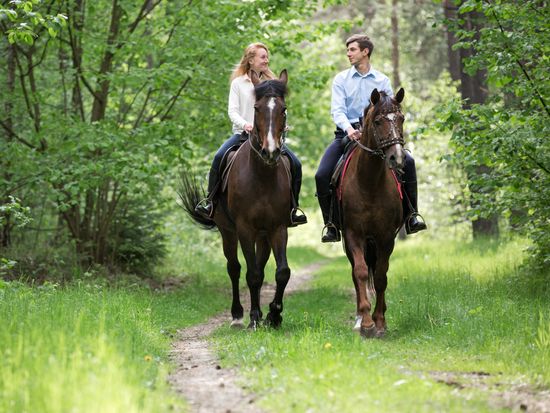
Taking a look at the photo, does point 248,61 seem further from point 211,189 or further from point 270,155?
point 270,155

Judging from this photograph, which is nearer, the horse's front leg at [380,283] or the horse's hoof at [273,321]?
the horse's front leg at [380,283]

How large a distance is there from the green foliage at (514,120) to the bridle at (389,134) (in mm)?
A: 1665

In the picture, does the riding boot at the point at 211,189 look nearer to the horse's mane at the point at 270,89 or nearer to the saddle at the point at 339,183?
the saddle at the point at 339,183

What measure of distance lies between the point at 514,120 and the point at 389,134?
7.74 feet

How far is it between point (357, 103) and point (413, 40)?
23050 mm

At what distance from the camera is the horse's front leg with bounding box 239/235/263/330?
9469 millimetres

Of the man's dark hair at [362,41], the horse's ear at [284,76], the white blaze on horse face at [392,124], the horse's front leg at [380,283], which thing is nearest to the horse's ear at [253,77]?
the horse's ear at [284,76]

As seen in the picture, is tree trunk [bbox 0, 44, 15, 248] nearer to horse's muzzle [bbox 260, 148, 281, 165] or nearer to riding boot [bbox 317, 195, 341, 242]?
riding boot [bbox 317, 195, 341, 242]

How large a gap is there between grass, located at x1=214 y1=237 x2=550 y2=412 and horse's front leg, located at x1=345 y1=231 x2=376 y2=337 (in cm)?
22

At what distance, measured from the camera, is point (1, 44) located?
14.4 meters

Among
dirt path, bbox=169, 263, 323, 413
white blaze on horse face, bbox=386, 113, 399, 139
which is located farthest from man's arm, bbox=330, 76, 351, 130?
dirt path, bbox=169, 263, 323, 413

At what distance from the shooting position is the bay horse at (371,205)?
27.7 feet

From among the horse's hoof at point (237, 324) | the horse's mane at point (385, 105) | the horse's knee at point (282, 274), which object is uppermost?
the horse's mane at point (385, 105)

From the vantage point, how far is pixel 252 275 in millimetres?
9672
